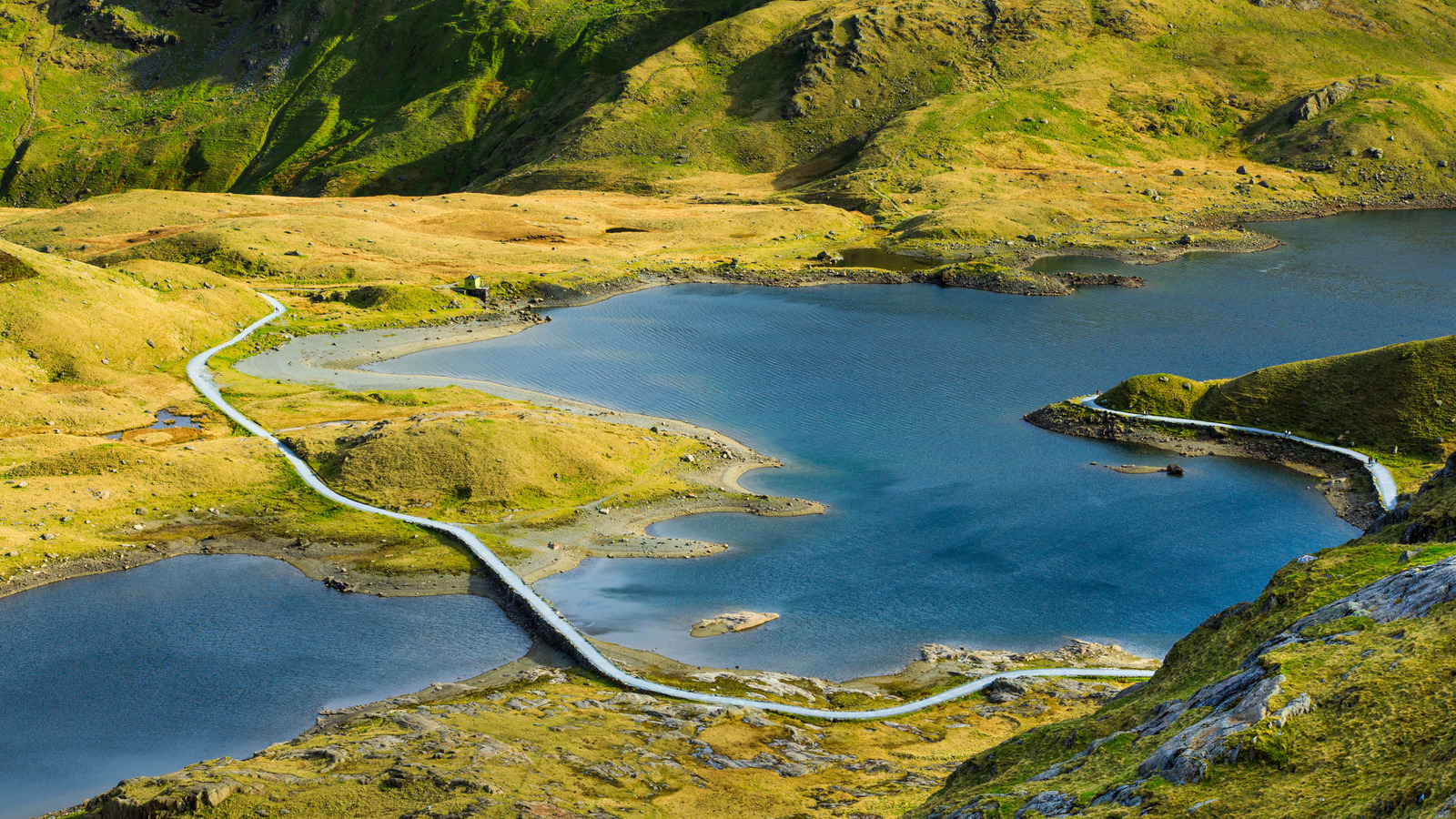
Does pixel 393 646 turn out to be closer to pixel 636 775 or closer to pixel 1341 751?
pixel 636 775

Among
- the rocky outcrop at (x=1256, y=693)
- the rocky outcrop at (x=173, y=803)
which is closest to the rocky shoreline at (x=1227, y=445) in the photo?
the rocky outcrop at (x=1256, y=693)

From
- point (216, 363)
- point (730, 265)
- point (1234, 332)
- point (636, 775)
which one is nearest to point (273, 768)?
point (636, 775)

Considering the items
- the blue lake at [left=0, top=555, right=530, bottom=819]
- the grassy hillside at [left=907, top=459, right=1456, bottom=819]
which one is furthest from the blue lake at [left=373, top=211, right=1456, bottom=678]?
the grassy hillside at [left=907, top=459, right=1456, bottom=819]

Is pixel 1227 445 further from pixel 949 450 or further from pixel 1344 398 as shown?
pixel 949 450

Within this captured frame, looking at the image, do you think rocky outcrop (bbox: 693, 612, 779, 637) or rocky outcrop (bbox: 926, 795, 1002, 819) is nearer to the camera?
rocky outcrop (bbox: 926, 795, 1002, 819)

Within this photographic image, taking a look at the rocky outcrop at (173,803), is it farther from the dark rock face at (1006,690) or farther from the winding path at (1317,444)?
the winding path at (1317,444)

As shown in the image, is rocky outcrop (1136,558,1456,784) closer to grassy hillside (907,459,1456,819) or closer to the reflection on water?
grassy hillside (907,459,1456,819)
